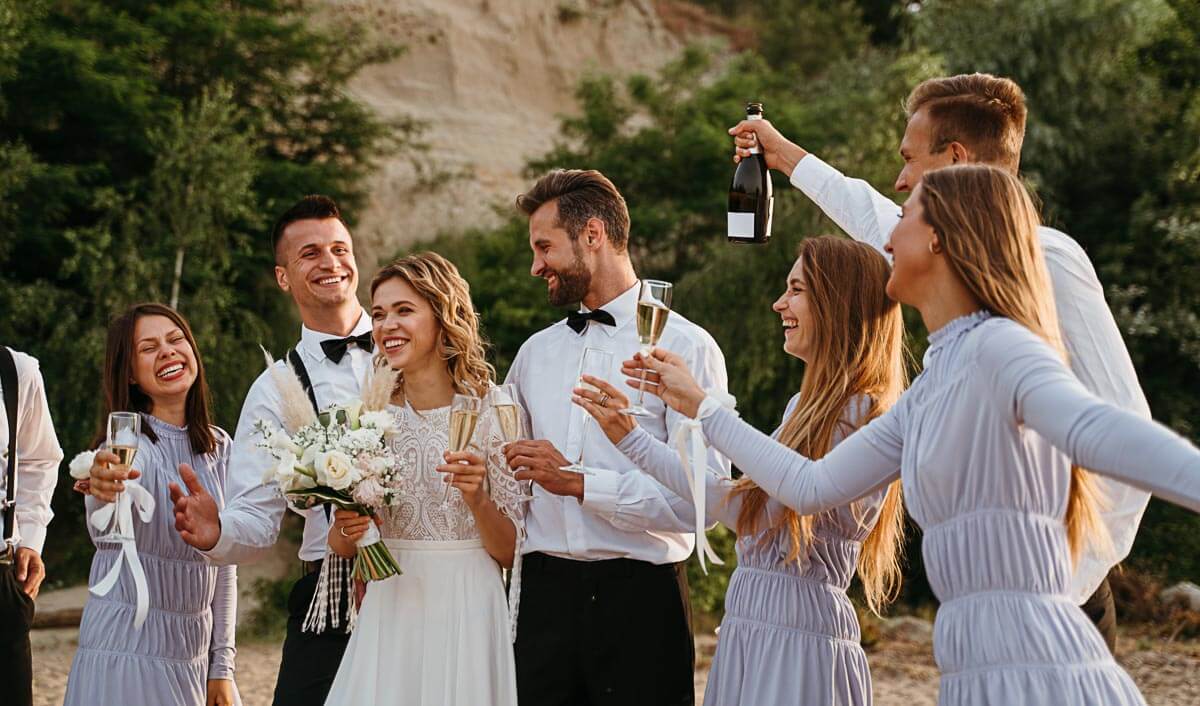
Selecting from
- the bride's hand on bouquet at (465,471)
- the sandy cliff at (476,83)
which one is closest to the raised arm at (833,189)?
the bride's hand on bouquet at (465,471)

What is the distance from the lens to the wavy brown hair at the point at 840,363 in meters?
4.09

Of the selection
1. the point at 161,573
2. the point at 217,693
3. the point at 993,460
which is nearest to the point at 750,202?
the point at 993,460

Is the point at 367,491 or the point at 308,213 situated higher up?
the point at 308,213

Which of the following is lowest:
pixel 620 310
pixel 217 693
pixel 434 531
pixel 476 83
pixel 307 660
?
pixel 217 693

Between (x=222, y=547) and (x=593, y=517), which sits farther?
(x=593, y=517)

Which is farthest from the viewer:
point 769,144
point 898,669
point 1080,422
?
point 898,669

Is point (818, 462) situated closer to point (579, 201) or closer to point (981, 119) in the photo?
point (981, 119)

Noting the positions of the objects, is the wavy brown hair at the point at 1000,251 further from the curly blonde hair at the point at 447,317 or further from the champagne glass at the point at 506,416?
the curly blonde hair at the point at 447,317

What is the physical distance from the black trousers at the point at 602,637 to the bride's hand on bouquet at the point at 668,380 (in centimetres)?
131

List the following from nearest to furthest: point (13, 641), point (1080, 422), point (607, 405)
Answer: point (1080, 422) → point (607, 405) → point (13, 641)

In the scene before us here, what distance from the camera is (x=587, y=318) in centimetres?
505

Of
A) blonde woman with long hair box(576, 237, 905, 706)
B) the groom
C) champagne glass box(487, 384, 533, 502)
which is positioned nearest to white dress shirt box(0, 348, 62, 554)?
the groom

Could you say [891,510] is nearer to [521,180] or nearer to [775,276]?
[775,276]

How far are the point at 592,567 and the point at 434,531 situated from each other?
2.05ft
